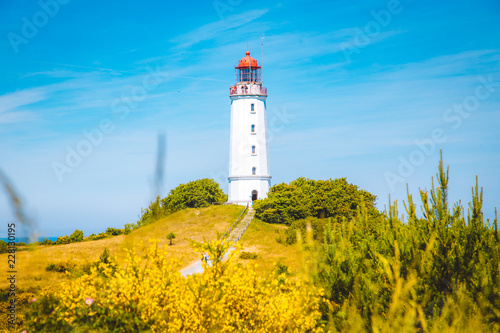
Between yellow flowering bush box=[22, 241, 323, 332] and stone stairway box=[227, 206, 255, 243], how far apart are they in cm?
2996

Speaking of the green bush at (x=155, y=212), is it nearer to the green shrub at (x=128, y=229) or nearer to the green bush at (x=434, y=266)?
the green shrub at (x=128, y=229)

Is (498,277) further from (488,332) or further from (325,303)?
(325,303)

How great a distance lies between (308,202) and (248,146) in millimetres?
10899

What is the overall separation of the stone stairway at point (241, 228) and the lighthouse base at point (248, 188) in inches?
75.0

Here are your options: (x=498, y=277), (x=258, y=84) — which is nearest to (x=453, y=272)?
(x=498, y=277)

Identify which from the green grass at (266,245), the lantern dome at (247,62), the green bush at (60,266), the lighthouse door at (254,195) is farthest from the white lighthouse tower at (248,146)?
the green bush at (60,266)

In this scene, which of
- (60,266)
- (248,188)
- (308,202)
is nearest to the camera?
(60,266)

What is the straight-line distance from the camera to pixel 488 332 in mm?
9664

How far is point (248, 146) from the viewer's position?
55.1m

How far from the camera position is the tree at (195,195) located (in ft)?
189

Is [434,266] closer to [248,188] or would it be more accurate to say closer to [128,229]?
[128,229]

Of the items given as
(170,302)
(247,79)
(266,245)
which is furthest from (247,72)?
(170,302)

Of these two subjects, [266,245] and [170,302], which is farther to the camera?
[266,245]

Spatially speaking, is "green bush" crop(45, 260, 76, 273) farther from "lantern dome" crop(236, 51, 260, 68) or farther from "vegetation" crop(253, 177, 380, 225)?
"lantern dome" crop(236, 51, 260, 68)
